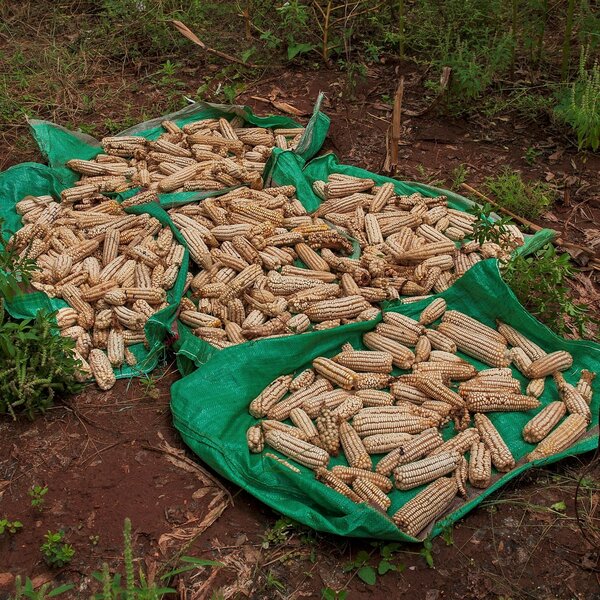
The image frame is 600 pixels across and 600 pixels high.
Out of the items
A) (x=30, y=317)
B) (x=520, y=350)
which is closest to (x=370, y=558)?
(x=520, y=350)

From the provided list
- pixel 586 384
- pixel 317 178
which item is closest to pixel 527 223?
pixel 586 384

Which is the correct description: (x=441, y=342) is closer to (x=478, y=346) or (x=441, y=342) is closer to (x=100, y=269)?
(x=478, y=346)

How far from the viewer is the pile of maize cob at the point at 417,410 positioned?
453 centimetres

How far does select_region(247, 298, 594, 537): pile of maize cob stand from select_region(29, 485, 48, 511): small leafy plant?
4.27 ft

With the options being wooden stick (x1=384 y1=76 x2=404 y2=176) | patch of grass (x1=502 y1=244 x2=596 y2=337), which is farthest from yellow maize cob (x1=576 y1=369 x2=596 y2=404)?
wooden stick (x1=384 y1=76 x2=404 y2=176)

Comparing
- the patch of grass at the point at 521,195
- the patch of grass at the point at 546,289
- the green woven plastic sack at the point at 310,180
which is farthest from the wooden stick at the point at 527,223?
the patch of grass at the point at 546,289

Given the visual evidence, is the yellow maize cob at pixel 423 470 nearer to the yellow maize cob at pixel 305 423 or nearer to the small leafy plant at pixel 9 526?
the yellow maize cob at pixel 305 423

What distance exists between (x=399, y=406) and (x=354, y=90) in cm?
491

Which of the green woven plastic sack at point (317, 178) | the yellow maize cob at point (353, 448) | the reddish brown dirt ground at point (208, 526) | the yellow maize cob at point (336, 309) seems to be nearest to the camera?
the reddish brown dirt ground at point (208, 526)

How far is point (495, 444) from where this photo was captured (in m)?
4.73

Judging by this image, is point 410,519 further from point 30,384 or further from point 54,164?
point 54,164

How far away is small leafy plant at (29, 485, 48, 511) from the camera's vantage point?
14.9 ft

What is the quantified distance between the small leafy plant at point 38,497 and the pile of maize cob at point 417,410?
4.27 feet

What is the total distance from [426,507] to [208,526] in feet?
4.23
